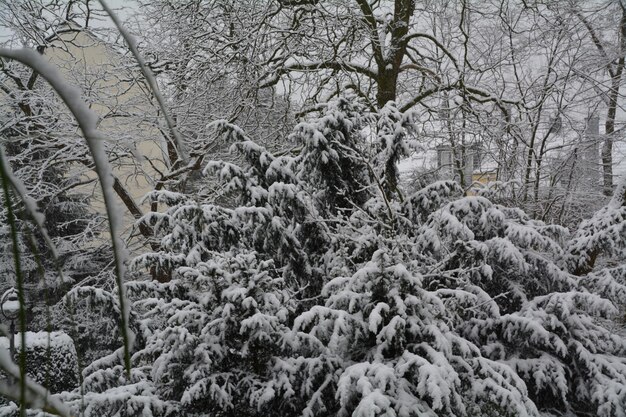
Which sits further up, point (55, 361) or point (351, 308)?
point (351, 308)

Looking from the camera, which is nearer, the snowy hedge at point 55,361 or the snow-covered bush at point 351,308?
the snow-covered bush at point 351,308

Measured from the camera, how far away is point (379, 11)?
8.21 metres

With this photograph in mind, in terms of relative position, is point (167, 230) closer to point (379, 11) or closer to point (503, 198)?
point (503, 198)

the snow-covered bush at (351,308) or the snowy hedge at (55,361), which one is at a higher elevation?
the snow-covered bush at (351,308)

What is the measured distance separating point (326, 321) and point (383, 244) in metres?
0.74

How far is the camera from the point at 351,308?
9.84ft

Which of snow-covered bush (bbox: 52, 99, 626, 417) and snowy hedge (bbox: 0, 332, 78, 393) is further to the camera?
snowy hedge (bbox: 0, 332, 78, 393)

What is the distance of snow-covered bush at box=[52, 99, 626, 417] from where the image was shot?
113 inches

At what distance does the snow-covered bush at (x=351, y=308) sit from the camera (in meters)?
2.87

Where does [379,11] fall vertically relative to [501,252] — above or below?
above

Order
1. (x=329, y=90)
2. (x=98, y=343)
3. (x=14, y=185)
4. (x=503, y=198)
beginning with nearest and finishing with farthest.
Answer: (x=14, y=185), (x=503, y=198), (x=329, y=90), (x=98, y=343)

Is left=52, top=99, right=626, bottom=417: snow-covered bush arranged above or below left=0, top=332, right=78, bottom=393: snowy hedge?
above

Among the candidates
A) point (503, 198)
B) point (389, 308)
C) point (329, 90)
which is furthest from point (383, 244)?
point (329, 90)

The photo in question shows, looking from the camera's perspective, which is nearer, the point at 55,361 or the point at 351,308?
the point at 351,308
